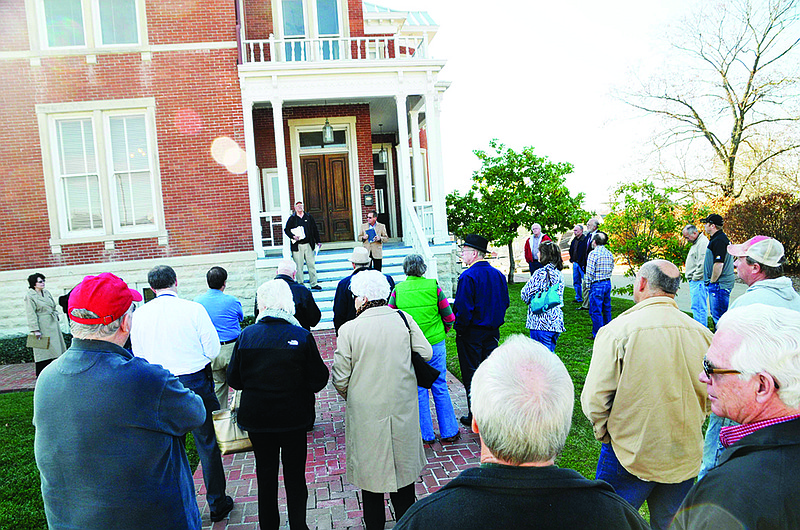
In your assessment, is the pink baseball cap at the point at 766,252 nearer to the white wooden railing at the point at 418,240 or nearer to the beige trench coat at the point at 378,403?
the beige trench coat at the point at 378,403

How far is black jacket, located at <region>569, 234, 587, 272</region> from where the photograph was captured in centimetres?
1266

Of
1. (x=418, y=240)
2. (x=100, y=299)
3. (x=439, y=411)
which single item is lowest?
(x=439, y=411)

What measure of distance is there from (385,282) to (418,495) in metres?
2.01

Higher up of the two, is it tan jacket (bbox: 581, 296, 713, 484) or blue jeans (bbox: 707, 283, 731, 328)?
tan jacket (bbox: 581, 296, 713, 484)

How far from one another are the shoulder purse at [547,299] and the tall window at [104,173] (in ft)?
34.3

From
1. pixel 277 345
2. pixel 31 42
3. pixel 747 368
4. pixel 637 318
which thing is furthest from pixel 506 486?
pixel 31 42

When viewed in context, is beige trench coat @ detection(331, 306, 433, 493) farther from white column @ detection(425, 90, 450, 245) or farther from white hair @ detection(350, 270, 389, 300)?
white column @ detection(425, 90, 450, 245)

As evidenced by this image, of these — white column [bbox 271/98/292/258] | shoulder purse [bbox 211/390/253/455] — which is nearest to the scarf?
shoulder purse [bbox 211/390/253/455]

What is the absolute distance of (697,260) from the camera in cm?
897

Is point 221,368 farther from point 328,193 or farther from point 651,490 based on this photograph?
point 328,193

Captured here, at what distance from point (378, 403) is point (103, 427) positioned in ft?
5.95

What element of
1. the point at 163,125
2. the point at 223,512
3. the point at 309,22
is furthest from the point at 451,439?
the point at 309,22

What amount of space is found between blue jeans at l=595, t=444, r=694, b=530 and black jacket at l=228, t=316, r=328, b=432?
2.04 m

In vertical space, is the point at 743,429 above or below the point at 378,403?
above
